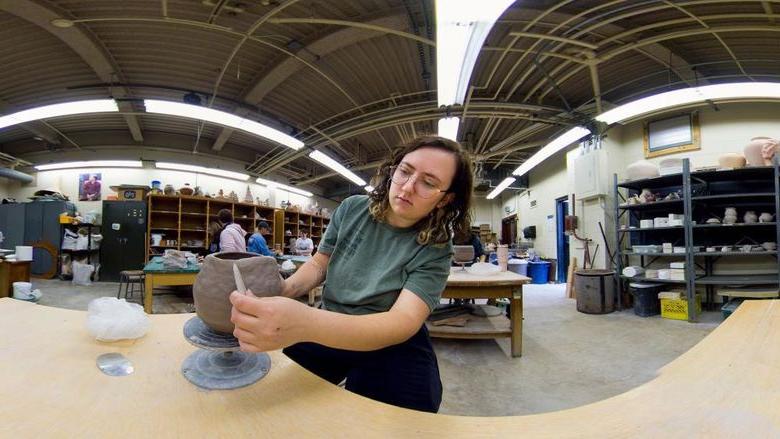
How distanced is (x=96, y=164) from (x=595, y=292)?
1096cm

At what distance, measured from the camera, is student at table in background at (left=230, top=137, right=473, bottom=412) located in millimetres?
618

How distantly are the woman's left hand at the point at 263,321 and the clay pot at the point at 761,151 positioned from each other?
18.1 ft

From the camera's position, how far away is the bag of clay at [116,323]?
59cm

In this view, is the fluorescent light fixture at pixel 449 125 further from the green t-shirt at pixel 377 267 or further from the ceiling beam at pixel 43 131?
the ceiling beam at pixel 43 131

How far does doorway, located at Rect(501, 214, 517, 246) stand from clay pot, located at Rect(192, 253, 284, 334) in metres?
10.8

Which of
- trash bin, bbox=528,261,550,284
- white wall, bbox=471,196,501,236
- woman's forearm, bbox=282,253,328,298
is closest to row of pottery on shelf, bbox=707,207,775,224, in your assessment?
trash bin, bbox=528,261,550,284

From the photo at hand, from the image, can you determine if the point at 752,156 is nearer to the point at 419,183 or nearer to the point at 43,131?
the point at 419,183

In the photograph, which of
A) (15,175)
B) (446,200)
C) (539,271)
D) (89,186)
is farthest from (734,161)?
(15,175)

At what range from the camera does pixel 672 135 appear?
4566 millimetres

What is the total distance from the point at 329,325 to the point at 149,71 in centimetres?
522

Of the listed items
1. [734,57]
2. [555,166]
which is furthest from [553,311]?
[555,166]

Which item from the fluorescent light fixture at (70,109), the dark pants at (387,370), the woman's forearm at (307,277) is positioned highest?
the fluorescent light fixture at (70,109)

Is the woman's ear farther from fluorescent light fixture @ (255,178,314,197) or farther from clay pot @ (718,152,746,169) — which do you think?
fluorescent light fixture @ (255,178,314,197)

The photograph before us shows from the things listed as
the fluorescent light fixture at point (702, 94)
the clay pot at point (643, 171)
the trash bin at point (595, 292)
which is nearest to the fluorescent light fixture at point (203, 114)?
the fluorescent light fixture at point (702, 94)
